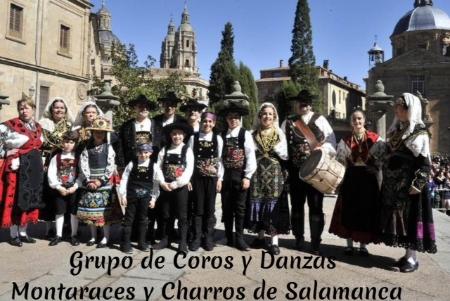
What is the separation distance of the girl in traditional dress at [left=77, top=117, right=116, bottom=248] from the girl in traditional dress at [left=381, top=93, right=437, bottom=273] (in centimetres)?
332

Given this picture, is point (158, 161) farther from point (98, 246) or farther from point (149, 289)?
point (149, 289)

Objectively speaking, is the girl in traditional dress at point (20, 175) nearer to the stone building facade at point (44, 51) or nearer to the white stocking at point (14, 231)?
the white stocking at point (14, 231)

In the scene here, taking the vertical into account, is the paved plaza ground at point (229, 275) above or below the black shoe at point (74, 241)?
below

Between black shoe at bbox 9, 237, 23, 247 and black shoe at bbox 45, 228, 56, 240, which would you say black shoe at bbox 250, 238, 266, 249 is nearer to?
black shoe at bbox 45, 228, 56, 240

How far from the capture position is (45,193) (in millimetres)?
6023

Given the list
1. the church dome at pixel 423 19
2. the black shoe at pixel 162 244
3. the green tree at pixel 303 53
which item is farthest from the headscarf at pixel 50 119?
the church dome at pixel 423 19

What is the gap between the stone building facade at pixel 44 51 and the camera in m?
20.5

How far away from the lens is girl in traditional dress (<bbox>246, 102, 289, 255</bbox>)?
17.8ft

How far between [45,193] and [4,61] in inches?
658

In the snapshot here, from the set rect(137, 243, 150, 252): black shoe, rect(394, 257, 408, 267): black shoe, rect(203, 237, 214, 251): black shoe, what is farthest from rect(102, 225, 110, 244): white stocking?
rect(394, 257, 408, 267): black shoe

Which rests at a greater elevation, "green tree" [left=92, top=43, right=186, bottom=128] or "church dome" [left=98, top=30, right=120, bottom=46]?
"church dome" [left=98, top=30, right=120, bottom=46]

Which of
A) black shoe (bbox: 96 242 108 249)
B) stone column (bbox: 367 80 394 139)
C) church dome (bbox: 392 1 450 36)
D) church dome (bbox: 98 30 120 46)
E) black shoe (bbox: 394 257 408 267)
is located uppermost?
church dome (bbox: 98 30 120 46)

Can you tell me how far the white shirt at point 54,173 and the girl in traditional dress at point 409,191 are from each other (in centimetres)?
385

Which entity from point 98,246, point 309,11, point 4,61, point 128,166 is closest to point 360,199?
point 128,166
